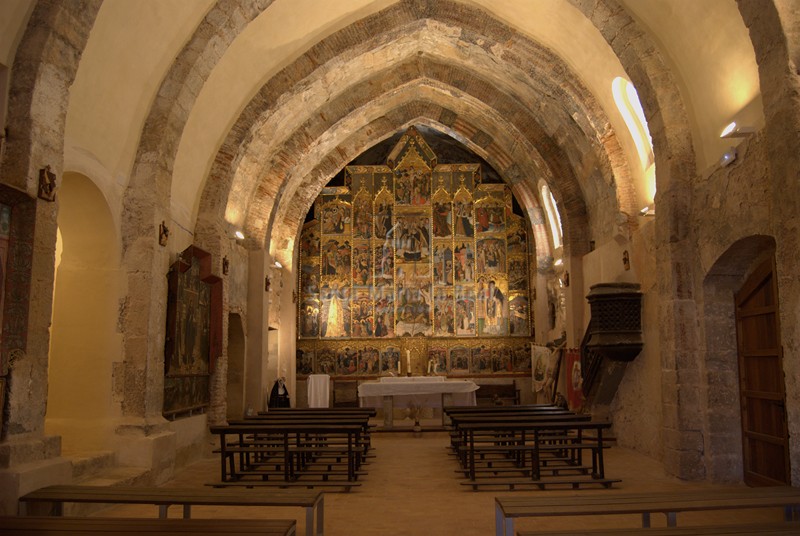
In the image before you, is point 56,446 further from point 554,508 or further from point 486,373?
point 486,373

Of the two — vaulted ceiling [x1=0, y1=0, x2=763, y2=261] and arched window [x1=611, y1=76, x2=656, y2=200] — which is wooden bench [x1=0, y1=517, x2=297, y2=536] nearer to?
vaulted ceiling [x1=0, y1=0, x2=763, y2=261]

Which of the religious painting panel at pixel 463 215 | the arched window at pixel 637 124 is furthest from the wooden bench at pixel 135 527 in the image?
the religious painting panel at pixel 463 215

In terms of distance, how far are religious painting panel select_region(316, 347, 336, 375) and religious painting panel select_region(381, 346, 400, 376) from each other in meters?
1.34

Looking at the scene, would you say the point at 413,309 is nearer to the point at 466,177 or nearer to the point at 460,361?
the point at 460,361

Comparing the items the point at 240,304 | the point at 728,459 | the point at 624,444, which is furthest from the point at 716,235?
the point at 240,304

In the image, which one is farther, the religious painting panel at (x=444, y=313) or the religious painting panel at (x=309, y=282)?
the religious painting panel at (x=309, y=282)

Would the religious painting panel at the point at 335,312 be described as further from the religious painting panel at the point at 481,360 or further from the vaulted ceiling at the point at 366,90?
the religious painting panel at the point at 481,360

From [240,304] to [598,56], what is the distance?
8.11 m

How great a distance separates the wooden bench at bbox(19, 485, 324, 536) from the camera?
497cm

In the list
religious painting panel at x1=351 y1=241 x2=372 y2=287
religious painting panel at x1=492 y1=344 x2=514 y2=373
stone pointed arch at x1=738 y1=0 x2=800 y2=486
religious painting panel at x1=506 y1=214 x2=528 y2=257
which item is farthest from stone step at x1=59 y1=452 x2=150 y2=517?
religious painting panel at x1=506 y1=214 x2=528 y2=257

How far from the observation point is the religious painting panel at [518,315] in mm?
19078

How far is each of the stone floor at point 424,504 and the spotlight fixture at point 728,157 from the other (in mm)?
3435

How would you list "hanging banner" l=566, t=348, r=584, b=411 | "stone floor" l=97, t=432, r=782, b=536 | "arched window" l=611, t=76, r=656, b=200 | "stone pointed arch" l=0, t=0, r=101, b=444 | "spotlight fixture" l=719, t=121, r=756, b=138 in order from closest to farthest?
1. "stone pointed arch" l=0, t=0, r=101, b=444
2. "stone floor" l=97, t=432, r=782, b=536
3. "spotlight fixture" l=719, t=121, r=756, b=138
4. "arched window" l=611, t=76, r=656, b=200
5. "hanging banner" l=566, t=348, r=584, b=411

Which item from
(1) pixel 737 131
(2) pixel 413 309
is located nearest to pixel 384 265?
(2) pixel 413 309
